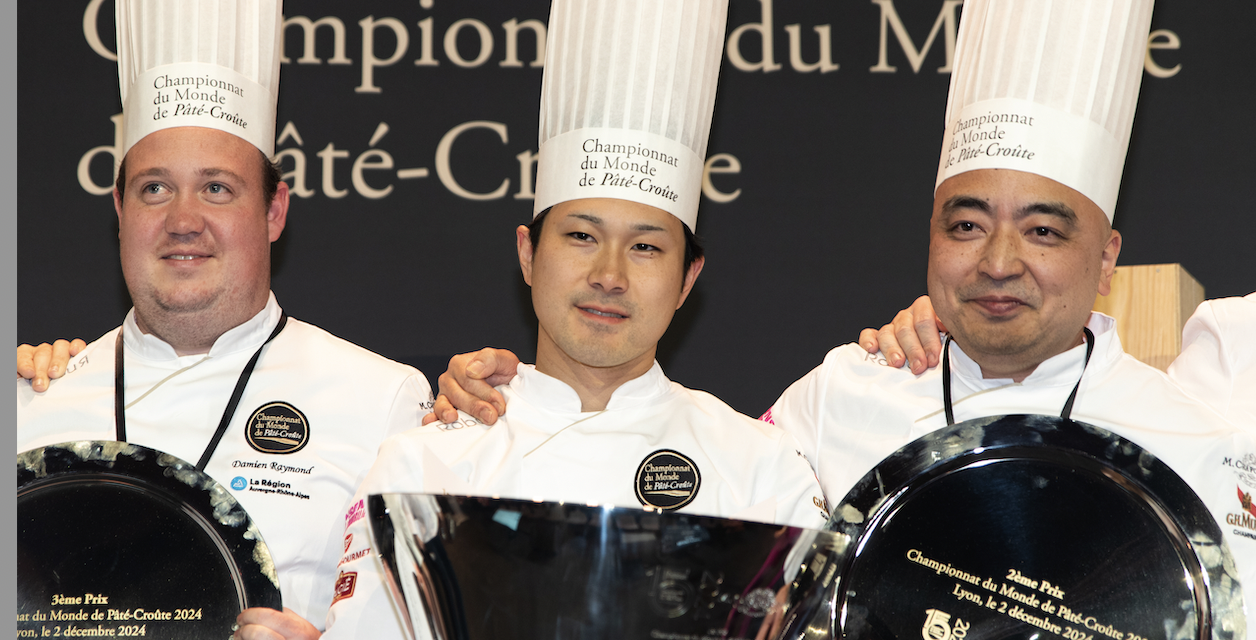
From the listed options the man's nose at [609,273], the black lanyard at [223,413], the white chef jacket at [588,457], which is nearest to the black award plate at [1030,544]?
the white chef jacket at [588,457]

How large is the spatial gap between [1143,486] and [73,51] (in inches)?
104

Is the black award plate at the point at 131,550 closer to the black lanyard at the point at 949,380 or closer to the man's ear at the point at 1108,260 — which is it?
the black lanyard at the point at 949,380

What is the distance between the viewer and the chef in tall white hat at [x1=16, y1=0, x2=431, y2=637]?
6.77ft

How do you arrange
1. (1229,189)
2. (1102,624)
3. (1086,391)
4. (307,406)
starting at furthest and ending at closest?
(1229,189)
(307,406)
(1086,391)
(1102,624)

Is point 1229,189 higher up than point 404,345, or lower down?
higher up

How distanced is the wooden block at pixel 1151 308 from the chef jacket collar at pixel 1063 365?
1.47 ft

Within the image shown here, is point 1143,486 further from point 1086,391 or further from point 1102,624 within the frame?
point 1086,391

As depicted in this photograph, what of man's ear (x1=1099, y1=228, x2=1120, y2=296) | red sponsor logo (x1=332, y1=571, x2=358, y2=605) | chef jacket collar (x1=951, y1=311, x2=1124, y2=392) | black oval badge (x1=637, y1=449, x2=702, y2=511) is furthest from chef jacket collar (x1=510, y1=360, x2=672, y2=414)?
man's ear (x1=1099, y1=228, x2=1120, y2=296)

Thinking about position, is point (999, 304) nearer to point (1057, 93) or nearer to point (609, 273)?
point (1057, 93)

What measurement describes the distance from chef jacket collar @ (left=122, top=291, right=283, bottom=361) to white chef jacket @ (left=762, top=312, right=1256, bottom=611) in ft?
3.45

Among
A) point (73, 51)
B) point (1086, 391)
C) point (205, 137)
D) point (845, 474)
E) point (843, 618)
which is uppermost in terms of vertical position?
point (73, 51)

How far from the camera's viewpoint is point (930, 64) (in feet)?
9.39

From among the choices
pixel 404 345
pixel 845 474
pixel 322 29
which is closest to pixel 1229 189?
pixel 845 474

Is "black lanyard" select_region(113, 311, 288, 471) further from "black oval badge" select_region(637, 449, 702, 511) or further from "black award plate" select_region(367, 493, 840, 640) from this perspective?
"black award plate" select_region(367, 493, 840, 640)
